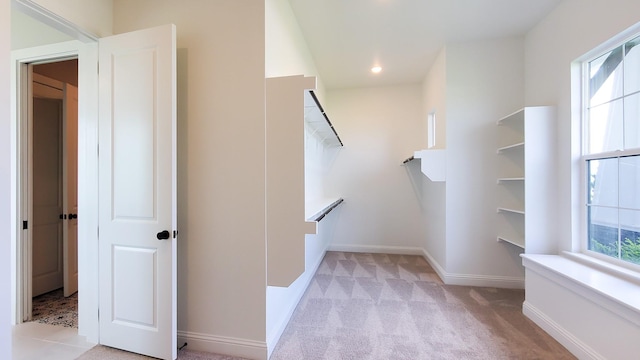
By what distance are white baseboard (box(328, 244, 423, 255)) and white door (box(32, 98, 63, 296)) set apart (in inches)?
138

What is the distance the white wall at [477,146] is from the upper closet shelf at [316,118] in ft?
4.89

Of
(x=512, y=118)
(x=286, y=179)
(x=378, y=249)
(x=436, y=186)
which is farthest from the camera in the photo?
(x=378, y=249)

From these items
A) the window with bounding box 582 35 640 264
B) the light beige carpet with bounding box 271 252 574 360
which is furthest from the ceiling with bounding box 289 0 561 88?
the light beige carpet with bounding box 271 252 574 360

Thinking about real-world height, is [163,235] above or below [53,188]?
below

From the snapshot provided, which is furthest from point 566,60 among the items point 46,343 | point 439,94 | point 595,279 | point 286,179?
point 46,343

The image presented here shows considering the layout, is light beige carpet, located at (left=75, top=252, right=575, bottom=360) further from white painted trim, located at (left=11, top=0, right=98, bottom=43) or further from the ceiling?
the ceiling

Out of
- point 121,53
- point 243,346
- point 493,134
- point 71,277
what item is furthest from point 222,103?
point 493,134

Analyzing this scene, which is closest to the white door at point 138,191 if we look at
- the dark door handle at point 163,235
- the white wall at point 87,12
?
the dark door handle at point 163,235

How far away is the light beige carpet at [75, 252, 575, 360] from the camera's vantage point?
177 centimetres

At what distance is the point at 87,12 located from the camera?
69.6 inches

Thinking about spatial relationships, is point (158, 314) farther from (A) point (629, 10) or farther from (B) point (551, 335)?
(A) point (629, 10)

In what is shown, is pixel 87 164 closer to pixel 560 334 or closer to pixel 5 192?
pixel 5 192

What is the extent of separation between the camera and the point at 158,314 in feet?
5.52

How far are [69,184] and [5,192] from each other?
179 centimetres
